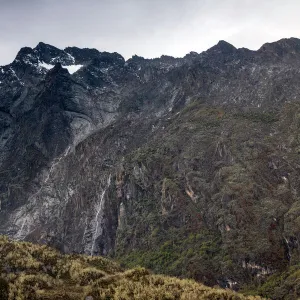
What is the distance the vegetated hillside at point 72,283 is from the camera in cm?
2414

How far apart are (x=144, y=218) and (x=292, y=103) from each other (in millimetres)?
80032

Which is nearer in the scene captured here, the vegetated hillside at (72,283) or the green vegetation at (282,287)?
the vegetated hillside at (72,283)

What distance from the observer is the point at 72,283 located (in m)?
27.6

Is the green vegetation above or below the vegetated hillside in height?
below

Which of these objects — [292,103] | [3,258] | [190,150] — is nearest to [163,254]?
[190,150]

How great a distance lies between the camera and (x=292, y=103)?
184000mm

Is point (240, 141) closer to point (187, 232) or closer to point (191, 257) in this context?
point (187, 232)

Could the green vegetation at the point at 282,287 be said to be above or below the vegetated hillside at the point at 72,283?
below

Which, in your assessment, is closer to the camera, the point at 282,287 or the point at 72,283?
the point at 72,283

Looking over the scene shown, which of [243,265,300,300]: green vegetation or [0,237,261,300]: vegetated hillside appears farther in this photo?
[243,265,300,300]: green vegetation

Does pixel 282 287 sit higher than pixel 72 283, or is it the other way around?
pixel 72 283

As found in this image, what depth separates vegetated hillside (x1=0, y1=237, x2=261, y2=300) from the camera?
950 inches

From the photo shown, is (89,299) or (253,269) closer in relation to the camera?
(89,299)

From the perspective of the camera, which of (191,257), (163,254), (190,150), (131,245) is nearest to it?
(191,257)
